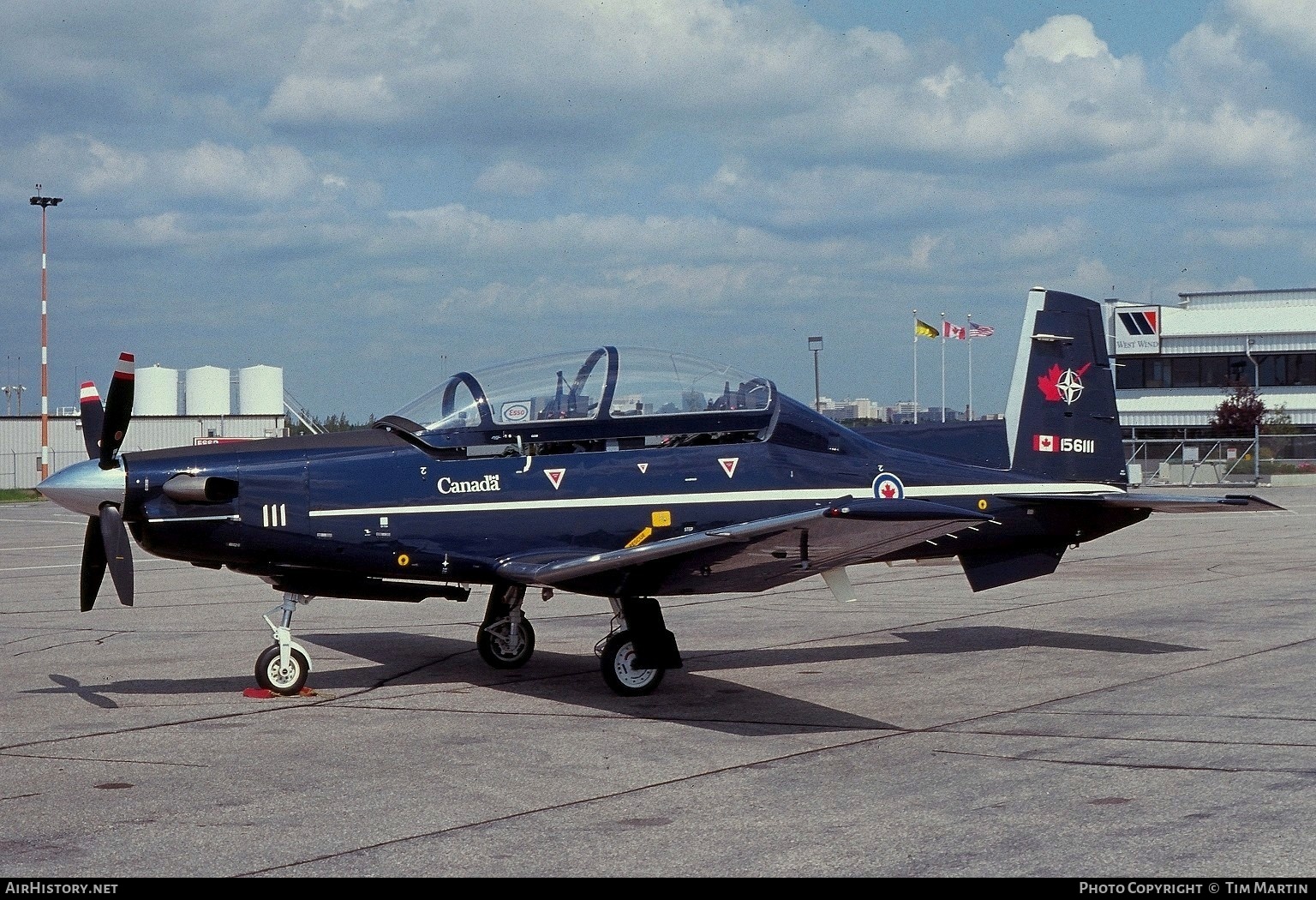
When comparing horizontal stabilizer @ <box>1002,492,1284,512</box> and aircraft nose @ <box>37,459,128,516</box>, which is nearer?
aircraft nose @ <box>37,459,128,516</box>

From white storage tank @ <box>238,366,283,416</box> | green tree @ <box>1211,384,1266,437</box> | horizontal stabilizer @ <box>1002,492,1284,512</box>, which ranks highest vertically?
white storage tank @ <box>238,366,283,416</box>

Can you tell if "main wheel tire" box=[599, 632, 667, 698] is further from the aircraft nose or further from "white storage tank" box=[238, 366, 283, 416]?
"white storage tank" box=[238, 366, 283, 416]

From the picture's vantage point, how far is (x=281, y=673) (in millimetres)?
9266

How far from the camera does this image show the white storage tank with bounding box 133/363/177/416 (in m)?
69.9

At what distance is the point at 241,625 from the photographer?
13.5 m

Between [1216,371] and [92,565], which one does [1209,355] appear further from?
[92,565]

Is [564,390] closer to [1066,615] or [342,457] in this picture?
[342,457]

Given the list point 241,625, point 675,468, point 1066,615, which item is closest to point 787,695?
point 675,468

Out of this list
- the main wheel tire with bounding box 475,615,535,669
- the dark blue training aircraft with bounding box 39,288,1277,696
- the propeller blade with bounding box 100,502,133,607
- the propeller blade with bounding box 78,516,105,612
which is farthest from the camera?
the main wheel tire with bounding box 475,615,535,669

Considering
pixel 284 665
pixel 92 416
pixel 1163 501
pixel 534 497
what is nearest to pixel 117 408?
pixel 92 416

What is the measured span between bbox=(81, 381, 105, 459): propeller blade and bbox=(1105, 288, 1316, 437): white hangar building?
68.7 meters

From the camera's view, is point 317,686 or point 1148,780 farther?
point 317,686

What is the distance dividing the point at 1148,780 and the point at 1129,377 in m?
72.6

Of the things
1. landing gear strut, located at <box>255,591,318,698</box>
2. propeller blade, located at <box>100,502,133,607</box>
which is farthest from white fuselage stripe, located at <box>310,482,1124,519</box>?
propeller blade, located at <box>100,502,133,607</box>
